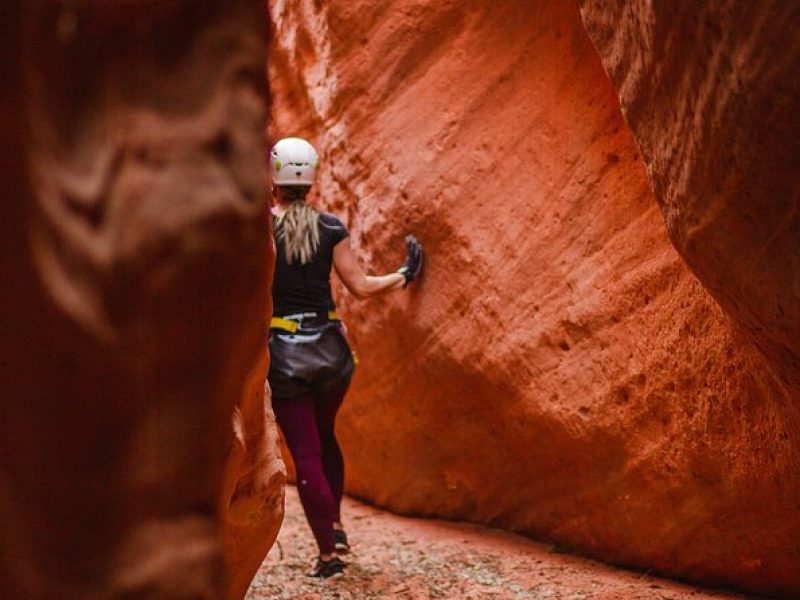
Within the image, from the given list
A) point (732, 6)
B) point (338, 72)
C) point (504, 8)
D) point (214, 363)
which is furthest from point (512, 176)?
point (214, 363)

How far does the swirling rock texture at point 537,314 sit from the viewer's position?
3.73 meters

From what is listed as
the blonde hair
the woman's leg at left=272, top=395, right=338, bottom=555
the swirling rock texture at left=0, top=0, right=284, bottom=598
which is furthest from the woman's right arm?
the swirling rock texture at left=0, top=0, right=284, bottom=598

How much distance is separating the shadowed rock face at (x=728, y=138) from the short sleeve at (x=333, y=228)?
167cm

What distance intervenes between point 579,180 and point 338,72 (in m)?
1.71

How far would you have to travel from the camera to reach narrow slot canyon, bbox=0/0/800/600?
4.96 ft

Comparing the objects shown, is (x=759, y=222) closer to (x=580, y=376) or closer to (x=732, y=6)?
(x=732, y=6)

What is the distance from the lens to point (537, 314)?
448 cm

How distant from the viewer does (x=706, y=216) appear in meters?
3.00

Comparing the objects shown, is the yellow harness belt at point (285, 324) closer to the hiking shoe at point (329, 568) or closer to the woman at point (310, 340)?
the woman at point (310, 340)

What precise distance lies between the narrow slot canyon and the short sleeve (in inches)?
19.8

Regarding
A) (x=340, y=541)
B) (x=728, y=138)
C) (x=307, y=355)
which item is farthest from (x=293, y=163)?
(x=728, y=138)

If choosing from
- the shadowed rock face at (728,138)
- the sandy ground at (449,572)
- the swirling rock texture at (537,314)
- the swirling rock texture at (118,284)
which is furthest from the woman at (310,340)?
the swirling rock texture at (118,284)

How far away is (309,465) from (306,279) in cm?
83

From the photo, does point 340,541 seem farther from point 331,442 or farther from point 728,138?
point 728,138
